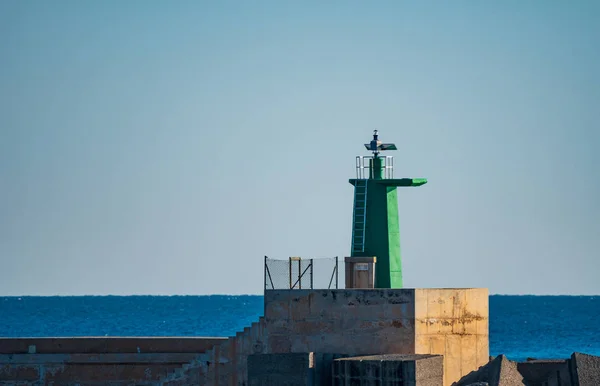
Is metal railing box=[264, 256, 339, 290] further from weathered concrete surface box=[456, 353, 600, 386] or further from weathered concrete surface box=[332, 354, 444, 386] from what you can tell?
weathered concrete surface box=[456, 353, 600, 386]

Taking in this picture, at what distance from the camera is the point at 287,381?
21000 mm

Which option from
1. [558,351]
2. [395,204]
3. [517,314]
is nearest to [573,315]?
[517,314]

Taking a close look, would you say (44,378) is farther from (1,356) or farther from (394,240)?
(394,240)

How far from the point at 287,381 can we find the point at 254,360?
703 millimetres

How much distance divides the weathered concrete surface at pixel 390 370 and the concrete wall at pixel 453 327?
1.00m

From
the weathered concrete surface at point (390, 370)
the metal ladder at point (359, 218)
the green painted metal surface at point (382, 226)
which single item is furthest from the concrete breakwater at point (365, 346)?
the metal ladder at point (359, 218)

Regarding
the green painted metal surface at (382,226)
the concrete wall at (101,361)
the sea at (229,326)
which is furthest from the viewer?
the sea at (229,326)

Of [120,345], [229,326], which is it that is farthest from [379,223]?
[229,326]

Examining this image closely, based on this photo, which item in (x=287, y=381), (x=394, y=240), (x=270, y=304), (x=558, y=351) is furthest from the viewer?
(x=558, y=351)

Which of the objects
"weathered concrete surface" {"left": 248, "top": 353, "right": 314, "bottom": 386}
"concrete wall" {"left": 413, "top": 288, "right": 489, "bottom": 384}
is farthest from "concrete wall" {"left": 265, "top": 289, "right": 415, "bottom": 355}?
"weathered concrete surface" {"left": 248, "top": 353, "right": 314, "bottom": 386}

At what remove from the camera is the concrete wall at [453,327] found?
72.7ft

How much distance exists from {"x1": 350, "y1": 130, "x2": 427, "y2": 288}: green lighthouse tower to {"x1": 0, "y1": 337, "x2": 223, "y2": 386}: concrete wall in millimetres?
3314

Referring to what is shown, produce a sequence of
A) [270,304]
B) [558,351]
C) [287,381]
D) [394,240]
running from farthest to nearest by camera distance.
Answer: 1. [558,351]
2. [394,240]
3. [270,304]
4. [287,381]

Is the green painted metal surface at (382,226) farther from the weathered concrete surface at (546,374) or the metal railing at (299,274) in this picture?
the weathered concrete surface at (546,374)
